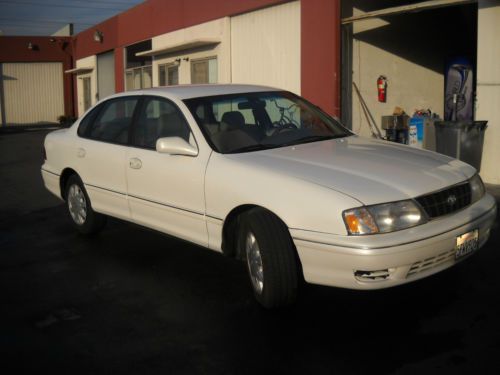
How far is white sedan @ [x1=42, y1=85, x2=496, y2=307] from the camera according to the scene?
3.96 meters

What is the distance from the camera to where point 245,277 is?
533 cm

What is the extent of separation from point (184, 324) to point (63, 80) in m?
32.1

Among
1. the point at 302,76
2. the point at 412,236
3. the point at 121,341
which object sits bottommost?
the point at 121,341

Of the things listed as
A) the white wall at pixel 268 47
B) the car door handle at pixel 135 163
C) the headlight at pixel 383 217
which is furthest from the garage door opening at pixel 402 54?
the headlight at pixel 383 217

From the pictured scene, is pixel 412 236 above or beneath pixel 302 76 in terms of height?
beneath

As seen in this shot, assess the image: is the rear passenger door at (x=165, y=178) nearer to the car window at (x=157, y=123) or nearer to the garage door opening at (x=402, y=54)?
the car window at (x=157, y=123)

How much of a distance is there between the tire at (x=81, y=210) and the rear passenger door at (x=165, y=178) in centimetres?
107

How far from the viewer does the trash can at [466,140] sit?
9.13 metres

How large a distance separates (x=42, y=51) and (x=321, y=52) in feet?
84.5

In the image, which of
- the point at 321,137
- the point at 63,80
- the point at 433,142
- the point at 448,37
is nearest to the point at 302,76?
the point at 433,142

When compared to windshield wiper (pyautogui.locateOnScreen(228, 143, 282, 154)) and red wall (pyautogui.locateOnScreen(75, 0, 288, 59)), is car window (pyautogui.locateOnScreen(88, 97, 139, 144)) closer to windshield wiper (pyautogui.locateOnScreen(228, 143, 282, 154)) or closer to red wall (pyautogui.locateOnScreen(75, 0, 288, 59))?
windshield wiper (pyautogui.locateOnScreen(228, 143, 282, 154))

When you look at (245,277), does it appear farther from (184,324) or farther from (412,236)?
(412,236)

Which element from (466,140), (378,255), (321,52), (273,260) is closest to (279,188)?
(273,260)

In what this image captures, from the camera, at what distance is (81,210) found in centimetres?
688
